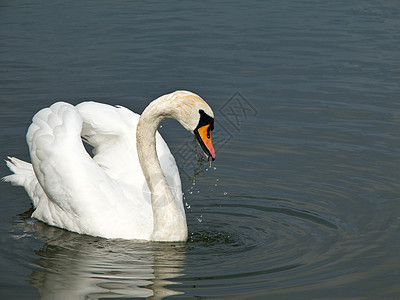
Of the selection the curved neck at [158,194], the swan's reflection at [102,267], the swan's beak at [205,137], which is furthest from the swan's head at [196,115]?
the swan's reflection at [102,267]

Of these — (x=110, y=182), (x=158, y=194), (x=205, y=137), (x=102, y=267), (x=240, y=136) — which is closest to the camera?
(x=102, y=267)

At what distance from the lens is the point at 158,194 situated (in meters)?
7.57

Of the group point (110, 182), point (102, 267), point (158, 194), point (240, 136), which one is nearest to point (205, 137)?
point (158, 194)

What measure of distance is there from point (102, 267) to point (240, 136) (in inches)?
173

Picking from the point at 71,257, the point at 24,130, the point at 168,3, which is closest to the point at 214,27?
the point at 168,3

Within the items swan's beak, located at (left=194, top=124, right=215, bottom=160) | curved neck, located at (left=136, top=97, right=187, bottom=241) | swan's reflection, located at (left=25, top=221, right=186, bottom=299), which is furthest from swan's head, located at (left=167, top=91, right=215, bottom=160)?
swan's reflection, located at (left=25, top=221, right=186, bottom=299)

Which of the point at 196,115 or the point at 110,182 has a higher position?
the point at 196,115

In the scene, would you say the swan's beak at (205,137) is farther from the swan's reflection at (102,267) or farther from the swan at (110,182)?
the swan's reflection at (102,267)

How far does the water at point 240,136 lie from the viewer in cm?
668

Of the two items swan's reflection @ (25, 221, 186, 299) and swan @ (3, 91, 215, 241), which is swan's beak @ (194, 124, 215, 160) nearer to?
swan @ (3, 91, 215, 241)

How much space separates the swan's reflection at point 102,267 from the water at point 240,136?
2 cm

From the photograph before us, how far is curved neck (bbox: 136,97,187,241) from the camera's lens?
7.47m

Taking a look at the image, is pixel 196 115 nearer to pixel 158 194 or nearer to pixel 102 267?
pixel 158 194

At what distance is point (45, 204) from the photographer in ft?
26.8
